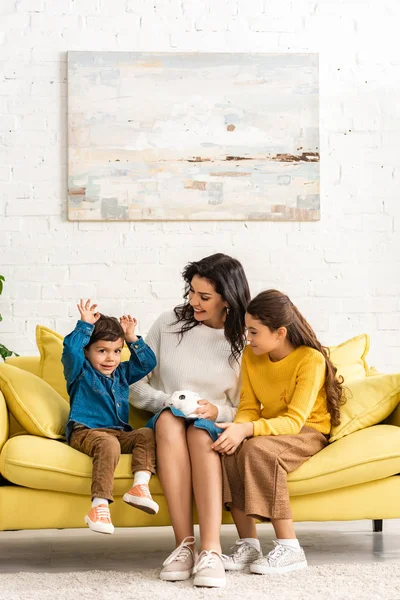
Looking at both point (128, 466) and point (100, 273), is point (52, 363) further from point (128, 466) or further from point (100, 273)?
point (100, 273)

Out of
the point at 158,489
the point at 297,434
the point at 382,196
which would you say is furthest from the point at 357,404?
the point at 382,196

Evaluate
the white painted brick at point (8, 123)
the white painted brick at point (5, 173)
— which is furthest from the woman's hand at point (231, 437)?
the white painted brick at point (8, 123)

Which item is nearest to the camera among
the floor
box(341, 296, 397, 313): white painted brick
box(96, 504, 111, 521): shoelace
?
box(96, 504, 111, 521): shoelace

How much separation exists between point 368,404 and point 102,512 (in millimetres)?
887

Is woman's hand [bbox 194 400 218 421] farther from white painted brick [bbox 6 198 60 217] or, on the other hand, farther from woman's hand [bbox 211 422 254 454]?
white painted brick [bbox 6 198 60 217]

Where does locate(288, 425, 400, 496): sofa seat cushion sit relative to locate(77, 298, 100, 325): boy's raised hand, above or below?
below

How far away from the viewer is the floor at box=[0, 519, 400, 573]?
247cm

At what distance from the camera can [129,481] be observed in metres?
2.28

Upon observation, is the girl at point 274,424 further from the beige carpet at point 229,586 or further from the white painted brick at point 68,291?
the white painted brick at point 68,291

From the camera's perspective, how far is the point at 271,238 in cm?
365

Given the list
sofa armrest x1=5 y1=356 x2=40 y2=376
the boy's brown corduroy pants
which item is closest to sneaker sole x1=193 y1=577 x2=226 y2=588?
the boy's brown corduroy pants

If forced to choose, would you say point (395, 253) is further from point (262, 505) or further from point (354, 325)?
point (262, 505)

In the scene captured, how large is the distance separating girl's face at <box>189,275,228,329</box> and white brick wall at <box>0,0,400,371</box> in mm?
1016

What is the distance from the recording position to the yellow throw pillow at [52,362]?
273cm
